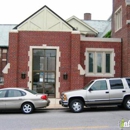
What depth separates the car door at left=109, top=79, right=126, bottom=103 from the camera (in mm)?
13233

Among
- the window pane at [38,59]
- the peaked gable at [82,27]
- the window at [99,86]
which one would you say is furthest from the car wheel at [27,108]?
the peaked gable at [82,27]

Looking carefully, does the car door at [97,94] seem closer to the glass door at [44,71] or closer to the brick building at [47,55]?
the brick building at [47,55]

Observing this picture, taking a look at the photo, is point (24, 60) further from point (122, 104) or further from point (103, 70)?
point (122, 104)

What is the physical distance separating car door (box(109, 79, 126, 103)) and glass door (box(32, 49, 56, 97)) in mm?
6967

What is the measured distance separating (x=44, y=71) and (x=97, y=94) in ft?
24.5

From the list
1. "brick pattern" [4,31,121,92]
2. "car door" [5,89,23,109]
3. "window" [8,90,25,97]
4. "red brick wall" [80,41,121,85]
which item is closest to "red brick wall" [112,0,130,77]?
"red brick wall" [80,41,121,85]

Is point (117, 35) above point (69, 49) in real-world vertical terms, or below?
above

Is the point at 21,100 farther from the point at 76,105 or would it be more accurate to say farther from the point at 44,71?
the point at 44,71

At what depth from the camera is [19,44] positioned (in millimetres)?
19422

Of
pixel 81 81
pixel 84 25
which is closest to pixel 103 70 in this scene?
pixel 81 81

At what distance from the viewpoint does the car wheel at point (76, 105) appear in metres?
13.0

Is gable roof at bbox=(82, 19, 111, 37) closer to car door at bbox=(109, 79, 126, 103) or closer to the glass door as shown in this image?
the glass door

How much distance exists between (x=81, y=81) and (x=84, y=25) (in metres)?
11.3

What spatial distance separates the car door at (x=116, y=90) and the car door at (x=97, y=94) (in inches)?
11.3
